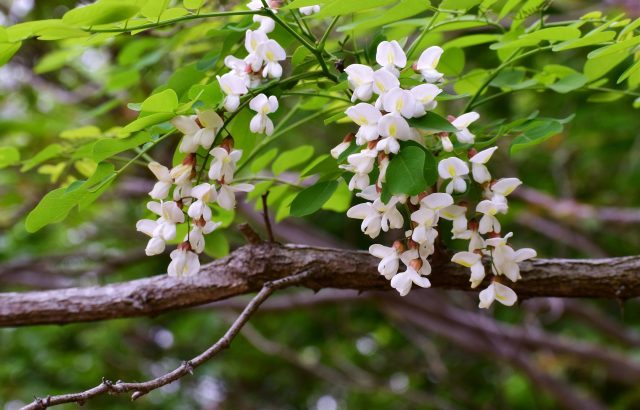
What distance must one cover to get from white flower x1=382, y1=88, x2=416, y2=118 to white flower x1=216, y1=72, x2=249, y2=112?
155mm

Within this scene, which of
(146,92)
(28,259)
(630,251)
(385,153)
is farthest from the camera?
(630,251)

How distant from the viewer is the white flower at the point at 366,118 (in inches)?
29.7

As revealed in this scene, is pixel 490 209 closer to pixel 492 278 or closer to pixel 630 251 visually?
pixel 492 278

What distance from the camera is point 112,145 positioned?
2.77 feet

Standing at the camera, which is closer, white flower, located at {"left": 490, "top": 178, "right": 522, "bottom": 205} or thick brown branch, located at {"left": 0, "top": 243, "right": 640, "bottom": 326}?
white flower, located at {"left": 490, "top": 178, "right": 522, "bottom": 205}

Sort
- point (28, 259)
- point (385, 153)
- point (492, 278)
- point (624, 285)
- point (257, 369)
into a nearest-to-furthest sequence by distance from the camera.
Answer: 1. point (385, 153)
2. point (492, 278)
3. point (624, 285)
4. point (28, 259)
5. point (257, 369)

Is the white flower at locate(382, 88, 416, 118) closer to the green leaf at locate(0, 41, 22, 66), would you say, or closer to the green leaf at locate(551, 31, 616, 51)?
the green leaf at locate(551, 31, 616, 51)

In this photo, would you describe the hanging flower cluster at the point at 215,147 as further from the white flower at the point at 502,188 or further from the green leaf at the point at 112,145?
the white flower at the point at 502,188

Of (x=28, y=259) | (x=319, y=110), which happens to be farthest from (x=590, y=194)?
(x=319, y=110)

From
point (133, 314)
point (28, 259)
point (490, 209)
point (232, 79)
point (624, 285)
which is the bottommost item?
point (28, 259)

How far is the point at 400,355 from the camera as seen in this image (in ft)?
12.9

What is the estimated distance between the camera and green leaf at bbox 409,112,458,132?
78cm

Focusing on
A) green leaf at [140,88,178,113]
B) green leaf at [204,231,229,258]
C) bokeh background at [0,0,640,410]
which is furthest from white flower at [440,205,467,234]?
bokeh background at [0,0,640,410]

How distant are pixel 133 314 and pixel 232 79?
578 millimetres
